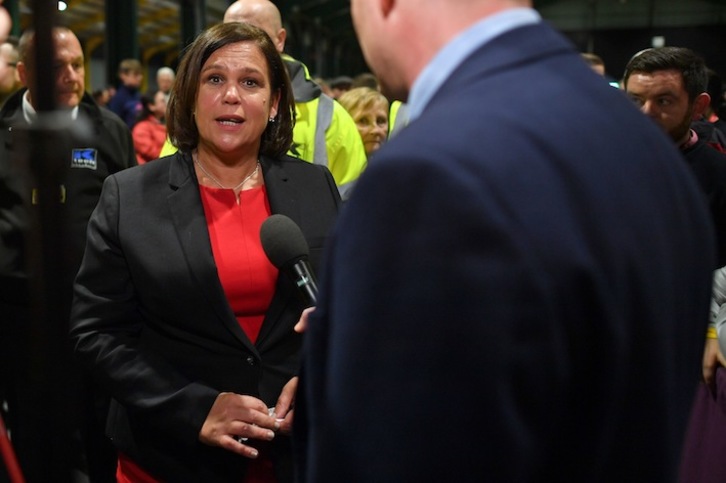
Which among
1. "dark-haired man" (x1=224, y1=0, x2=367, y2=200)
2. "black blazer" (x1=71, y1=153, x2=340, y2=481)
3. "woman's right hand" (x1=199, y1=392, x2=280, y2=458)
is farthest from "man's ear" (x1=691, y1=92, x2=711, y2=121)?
"woman's right hand" (x1=199, y1=392, x2=280, y2=458)

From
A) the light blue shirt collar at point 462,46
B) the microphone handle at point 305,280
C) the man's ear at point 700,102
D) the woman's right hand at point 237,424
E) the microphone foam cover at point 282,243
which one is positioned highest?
the light blue shirt collar at point 462,46

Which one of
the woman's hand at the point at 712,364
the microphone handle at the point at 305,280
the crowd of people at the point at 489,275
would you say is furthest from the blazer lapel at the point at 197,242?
the woman's hand at the point at 712,364

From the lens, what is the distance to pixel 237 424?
2.00m

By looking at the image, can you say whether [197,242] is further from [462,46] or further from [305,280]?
[462,46]

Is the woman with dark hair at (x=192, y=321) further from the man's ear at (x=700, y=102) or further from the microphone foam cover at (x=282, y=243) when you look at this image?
the man's ear at (x=700, y=102)

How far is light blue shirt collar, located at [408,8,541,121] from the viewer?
940mm

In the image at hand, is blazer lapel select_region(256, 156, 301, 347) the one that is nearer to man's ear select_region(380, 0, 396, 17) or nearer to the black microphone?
the black microphone

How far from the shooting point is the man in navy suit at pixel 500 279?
2.70 ft

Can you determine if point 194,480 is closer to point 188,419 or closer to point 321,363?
point 188,419

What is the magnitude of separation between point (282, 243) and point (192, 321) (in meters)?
0.35

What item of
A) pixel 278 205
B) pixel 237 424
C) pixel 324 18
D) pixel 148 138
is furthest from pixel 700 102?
pixel 324 18

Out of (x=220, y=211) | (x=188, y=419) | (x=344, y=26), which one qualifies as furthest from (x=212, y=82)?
(x=344, y=26)

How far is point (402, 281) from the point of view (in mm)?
836

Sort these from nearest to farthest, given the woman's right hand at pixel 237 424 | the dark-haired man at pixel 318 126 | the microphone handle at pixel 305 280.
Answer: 1. the microphone handle at pixel 305 280
2. the woman's right hand at pixel 237 424
3. the dark-haired man at pixel 318 126
